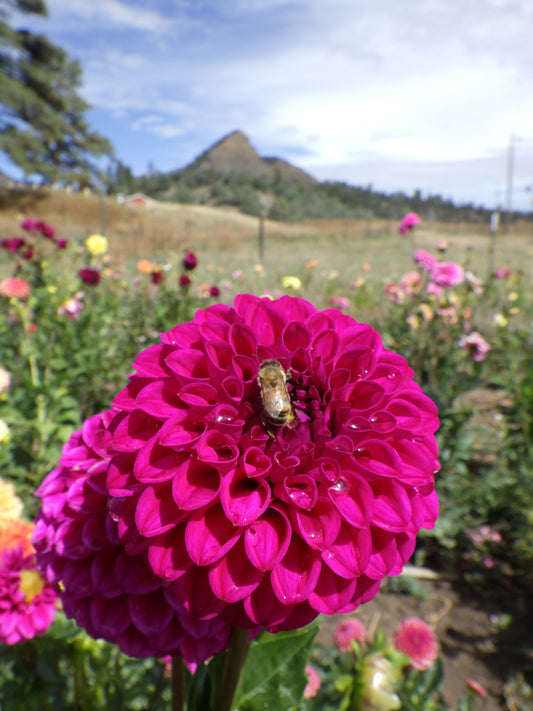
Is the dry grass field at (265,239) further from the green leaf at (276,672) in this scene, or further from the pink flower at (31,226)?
the green leaf at (276,672)

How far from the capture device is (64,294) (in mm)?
3580

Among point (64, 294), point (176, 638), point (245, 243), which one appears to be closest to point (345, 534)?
point (176, 638)

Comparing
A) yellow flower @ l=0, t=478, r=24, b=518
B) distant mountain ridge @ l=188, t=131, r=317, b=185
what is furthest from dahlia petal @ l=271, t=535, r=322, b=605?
distant mountain ridge @ l=188, t=131, r=317, b=185

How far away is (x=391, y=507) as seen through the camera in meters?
0.60

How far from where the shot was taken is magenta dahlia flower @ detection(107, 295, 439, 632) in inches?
22.1

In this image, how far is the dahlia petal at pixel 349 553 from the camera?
56 cm

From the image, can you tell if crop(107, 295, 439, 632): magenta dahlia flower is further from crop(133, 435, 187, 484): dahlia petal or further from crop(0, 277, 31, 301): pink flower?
crop(0, 277, 31, 301): pink flower

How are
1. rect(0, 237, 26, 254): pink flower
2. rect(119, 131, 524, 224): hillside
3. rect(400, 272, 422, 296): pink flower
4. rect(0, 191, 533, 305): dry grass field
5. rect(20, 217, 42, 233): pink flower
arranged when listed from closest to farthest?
rect(400, 272, 422, 296): pink flower < rect(0, 237, 26, 254): pink flower < rect(20, 217, 42, 233): pink flower < rect(0, 191, 533, 305): dry grass field < rect(119, 131, 524, 224): hillside

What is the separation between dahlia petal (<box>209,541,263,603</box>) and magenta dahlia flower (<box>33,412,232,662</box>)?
0.10 metres

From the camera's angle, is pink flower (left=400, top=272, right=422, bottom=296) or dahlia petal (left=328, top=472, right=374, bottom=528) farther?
pink flower (left=400, top=272, right=422, bottom=296)

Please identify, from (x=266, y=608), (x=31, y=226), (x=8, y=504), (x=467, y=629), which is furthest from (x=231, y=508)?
(x=31, y=226)

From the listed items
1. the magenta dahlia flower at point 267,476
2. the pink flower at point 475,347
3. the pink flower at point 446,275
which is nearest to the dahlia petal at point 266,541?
the magenta dahlia flower at point 267,476

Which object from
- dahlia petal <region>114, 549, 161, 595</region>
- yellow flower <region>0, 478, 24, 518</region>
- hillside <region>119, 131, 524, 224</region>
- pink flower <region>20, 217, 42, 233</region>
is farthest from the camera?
hillside <region>119, 131, 524, 224</region>

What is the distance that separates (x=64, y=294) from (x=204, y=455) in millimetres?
3400
